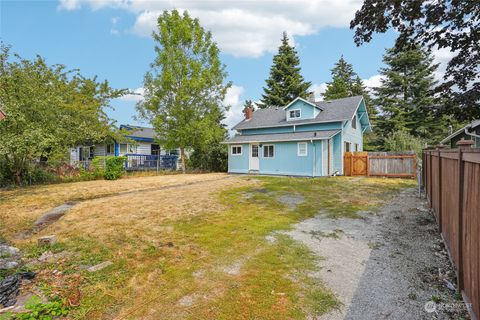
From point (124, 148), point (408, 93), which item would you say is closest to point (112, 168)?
point (124, 148)

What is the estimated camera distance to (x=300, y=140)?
17.4m

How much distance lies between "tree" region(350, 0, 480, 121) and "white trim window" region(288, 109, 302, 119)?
12834mm

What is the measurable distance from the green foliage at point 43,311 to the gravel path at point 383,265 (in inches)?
114

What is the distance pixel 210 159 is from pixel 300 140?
886 cm

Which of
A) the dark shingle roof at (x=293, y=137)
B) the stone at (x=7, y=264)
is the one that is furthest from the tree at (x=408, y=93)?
the stone at (x=7, y=264)

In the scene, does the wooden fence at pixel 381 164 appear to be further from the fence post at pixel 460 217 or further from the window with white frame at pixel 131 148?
the window with white frame at pixel 131 148

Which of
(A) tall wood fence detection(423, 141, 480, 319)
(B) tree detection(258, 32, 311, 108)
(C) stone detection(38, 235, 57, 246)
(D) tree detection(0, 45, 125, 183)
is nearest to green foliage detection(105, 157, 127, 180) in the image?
(D) tree detection(0, 45, 125, 183)

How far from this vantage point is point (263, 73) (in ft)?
121

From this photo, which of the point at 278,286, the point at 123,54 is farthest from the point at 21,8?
the point at 278,286

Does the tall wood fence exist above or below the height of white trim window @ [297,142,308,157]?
below

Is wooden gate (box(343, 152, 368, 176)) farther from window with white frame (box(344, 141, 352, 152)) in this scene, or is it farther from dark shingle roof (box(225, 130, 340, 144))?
dark shingle roof (box(225, 130, 340, 144))

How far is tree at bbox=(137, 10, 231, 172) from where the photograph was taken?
20.0 meters

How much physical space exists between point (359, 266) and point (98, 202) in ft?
28.1

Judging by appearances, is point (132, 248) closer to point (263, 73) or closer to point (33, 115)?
point (33, 115)
